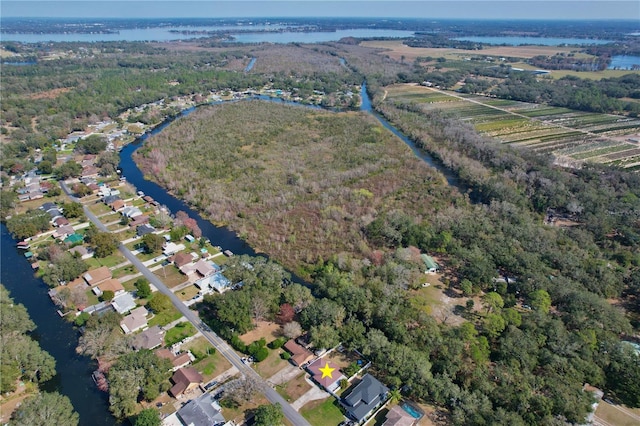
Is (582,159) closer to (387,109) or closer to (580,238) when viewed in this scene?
(580,238)

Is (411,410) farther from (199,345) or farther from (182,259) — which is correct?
(182,259)

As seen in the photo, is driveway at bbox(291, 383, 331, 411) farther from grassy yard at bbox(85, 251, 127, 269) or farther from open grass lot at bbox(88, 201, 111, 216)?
open grass lot at bbox(88, 201, 111, 216)

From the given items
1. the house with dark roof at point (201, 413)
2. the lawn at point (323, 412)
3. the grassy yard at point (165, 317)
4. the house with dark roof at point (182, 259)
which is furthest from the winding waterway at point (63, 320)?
the lawn at point (323, 412)

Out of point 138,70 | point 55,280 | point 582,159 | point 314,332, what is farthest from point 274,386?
point 138,70

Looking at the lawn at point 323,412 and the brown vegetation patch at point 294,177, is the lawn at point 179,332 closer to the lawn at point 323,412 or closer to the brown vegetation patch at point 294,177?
the lawn at point 323,412

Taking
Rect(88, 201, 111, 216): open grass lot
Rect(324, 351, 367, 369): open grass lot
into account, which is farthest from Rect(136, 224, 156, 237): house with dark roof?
Rect(324, 351, 367, 369): open grass lot

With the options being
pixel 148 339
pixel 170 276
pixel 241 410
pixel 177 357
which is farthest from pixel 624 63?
pixel 148 339
